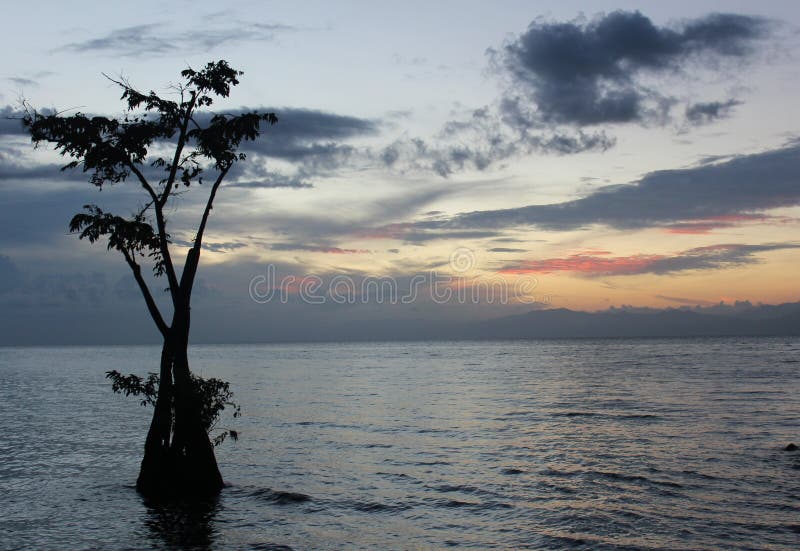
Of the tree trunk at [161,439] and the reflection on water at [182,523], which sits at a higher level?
the tree trunk at [161,439]

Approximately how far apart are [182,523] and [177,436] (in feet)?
11.2

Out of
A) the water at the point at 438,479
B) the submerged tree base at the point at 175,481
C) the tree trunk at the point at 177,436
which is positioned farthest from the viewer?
the submerged tree base at the point at 175,481

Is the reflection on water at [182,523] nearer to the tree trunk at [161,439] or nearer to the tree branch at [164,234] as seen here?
the tree trunk at [161,439]

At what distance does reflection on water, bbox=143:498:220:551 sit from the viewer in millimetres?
19375

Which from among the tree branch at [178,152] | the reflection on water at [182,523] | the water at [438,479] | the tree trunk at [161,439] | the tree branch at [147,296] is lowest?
the water at [438,479]

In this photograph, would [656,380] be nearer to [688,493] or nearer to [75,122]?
[688,493]

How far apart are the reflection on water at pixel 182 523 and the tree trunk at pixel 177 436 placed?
1.63ft

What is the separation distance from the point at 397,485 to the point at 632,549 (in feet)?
36.6

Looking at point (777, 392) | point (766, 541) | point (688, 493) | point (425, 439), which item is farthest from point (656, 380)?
point (766, 541)

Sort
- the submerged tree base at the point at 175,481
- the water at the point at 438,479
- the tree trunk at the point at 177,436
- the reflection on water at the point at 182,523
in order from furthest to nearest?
the submerged tree base at the point at 175,481 < the tree trunk at the point at 177,436 < the water at the point at 438,479 < the reflection on water at the point at 182,523

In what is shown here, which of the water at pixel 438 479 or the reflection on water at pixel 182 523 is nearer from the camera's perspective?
the reflection on water at pixel 182 523

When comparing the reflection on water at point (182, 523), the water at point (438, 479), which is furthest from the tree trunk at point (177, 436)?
the water at point (438, 479)

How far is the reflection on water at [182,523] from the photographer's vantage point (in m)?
19.4

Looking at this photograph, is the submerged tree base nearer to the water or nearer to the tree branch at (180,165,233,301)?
the water
